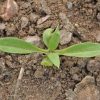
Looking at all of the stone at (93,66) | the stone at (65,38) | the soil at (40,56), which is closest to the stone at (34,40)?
the soil at (40,56)

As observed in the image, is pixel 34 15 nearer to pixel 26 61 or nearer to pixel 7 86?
pixel 26 61

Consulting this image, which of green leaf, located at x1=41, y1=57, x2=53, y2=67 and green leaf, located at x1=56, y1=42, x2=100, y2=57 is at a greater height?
green leaf, located at x1=56, y1=42, x2=100, y2=57

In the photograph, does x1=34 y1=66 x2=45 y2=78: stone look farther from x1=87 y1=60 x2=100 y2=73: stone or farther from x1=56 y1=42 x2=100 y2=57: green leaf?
x1=87 y1=60 x2=100 y2=73: stone

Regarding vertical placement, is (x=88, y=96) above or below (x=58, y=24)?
below

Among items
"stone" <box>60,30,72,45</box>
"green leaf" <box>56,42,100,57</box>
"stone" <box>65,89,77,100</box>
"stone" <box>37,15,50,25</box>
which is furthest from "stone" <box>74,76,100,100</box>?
"stone" <box>37,15,50,25</box>

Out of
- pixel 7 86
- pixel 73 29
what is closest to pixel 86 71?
pixel 73 29

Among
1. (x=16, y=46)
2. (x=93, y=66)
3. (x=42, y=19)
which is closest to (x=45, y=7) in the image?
(x=42, y=19)

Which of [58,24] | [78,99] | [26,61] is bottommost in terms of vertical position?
[78,99]

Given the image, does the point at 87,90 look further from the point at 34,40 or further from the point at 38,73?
the point at 34,40
